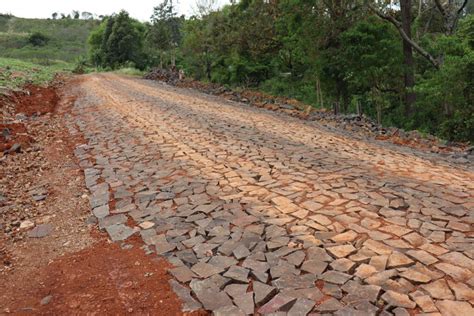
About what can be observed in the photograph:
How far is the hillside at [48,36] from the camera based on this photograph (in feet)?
167

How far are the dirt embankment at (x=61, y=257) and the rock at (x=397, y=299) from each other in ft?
5.31

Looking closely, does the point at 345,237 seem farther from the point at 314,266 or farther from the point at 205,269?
the point at 205,269

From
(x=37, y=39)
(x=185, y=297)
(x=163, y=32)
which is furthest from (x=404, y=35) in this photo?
(x=37, y=39)

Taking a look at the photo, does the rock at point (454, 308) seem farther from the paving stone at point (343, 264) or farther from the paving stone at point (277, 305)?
the paving stone at point (277, 305)

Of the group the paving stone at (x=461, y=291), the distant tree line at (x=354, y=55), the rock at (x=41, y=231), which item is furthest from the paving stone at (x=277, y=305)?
the distant tree line at (x=354, y=55)

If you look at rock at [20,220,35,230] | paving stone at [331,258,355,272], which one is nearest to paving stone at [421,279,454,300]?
paving stone at [331,258,355,272]

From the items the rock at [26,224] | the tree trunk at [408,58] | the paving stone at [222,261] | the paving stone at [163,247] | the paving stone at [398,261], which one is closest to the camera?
the paving stone at [398,261]

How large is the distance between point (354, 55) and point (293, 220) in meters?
11.4

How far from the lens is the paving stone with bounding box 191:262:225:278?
3.52m

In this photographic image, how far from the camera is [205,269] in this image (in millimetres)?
3600

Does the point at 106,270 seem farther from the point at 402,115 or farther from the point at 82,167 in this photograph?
the point at 402,115

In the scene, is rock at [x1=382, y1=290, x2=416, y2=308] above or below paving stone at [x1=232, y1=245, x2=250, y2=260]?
above

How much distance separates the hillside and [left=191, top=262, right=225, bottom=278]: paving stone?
45307 mm

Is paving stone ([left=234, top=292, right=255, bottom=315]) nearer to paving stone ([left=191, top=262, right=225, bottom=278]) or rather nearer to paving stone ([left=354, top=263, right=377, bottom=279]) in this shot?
paving stone ([left=191, top=262, right=225, bottom=278])
